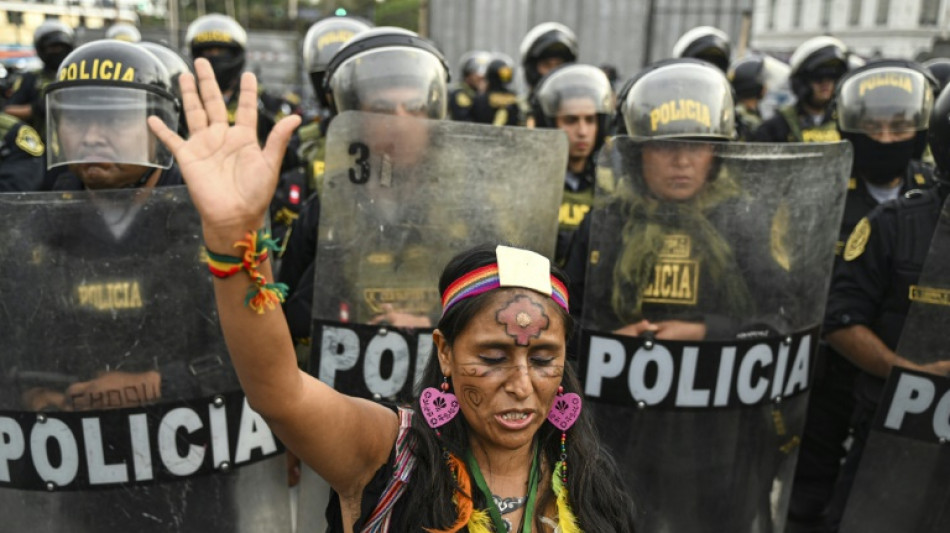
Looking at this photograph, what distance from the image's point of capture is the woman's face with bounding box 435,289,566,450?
175cm

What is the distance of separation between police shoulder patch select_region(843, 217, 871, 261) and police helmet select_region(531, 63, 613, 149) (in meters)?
1.58

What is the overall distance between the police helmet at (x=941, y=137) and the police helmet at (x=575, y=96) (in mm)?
1732

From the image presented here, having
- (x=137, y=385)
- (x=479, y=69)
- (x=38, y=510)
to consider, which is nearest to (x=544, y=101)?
(x=137, y=385)

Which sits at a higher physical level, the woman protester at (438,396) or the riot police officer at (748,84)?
the riot police officer at (748,84)

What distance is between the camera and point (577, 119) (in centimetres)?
449

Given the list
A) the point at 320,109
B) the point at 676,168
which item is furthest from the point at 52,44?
the point at 676,168

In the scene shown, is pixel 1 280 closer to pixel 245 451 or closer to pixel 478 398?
pixel 245 451

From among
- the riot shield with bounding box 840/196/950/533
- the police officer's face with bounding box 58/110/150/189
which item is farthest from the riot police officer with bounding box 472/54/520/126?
the riot shield with bounding box 840/196/950/533

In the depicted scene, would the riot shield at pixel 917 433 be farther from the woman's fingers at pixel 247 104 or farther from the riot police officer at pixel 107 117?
the riot police officer at pixel 107 117

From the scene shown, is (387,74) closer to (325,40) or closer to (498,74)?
(325,40)

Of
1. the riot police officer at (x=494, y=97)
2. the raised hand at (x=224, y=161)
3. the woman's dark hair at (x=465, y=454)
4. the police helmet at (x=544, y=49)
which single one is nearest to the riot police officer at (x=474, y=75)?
the riot police officer at (x=494, y=97)

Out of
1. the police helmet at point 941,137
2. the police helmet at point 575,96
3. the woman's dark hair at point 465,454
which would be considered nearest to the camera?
the woman's dark hair at point 465,454

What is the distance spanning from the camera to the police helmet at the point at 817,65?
21.3 feet

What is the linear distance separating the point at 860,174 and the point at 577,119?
1.41m
